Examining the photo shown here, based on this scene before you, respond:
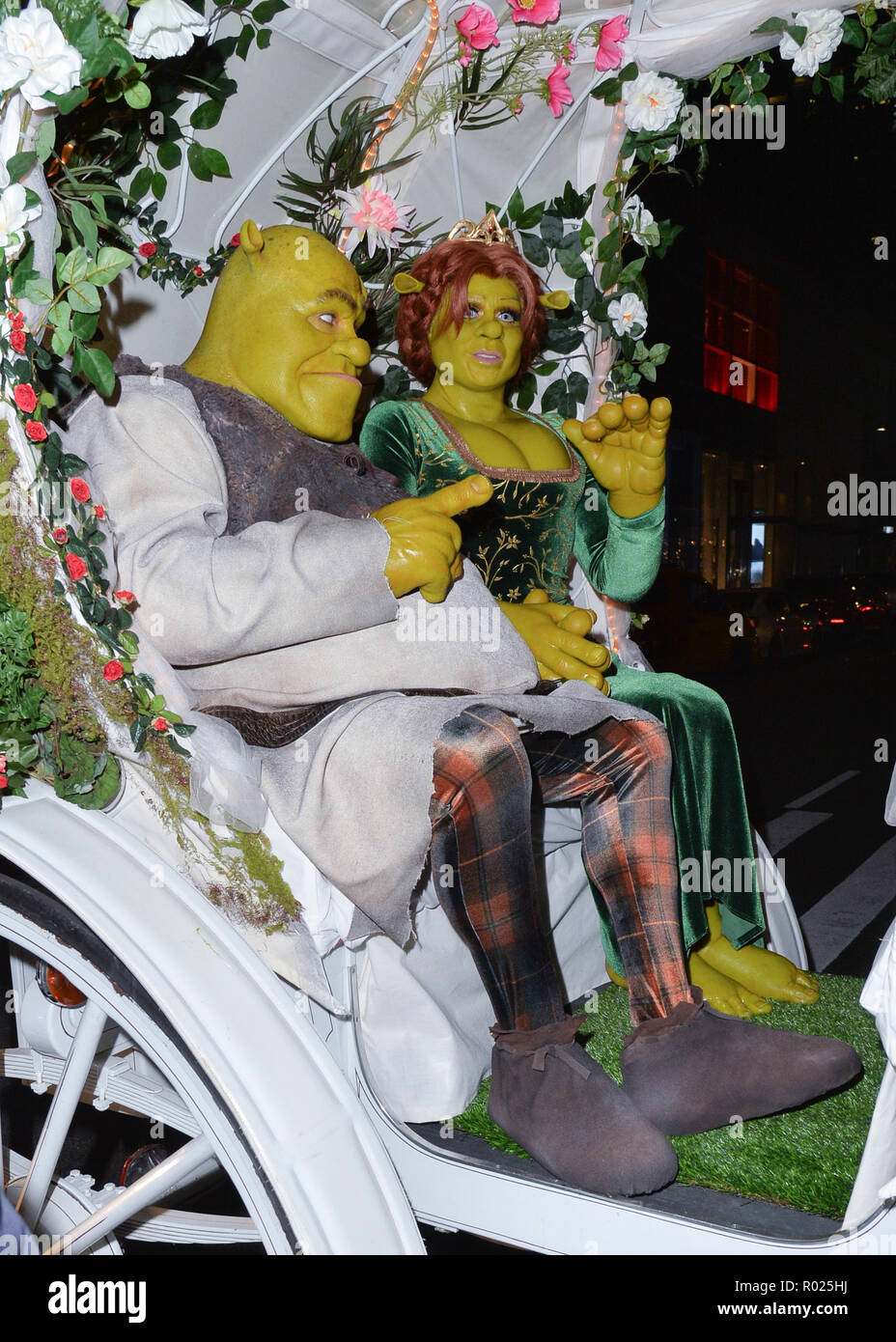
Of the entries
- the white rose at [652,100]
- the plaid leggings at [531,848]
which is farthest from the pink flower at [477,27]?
the plaid leggings at [531,848]

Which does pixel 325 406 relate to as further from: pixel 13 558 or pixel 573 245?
pixel 573 245

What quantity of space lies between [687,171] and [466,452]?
2.75 ft

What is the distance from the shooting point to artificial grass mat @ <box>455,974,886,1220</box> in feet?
4.56

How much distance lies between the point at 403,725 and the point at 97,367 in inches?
21.4

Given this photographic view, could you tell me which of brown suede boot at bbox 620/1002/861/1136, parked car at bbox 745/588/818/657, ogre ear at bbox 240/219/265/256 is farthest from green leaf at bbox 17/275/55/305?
parked car at bbox 745/588/818/657

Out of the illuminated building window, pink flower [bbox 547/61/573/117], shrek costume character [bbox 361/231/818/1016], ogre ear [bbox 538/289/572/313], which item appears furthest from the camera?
the illuminated building window

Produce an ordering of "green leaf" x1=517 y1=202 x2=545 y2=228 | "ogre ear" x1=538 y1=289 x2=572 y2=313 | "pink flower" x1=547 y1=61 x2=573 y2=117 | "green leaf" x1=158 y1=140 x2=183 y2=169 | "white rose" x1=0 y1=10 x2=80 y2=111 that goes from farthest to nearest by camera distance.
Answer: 1. "green leaf" x1=517 y1=202 x2=545 y2=228
2. "pink flower" x1=547 y1=61 x2=573 y2=117
3. "ogre ear" x1=538 y1=289 x2=572 y2=313
4. "green leaf" x1=158 y1=140 x2=183 y2=169
5. "white rose" x1=0 y1=10 x2=80 y2=111

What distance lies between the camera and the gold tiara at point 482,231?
2.04 meters

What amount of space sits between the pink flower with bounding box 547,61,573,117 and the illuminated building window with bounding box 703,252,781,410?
1182 centimetres

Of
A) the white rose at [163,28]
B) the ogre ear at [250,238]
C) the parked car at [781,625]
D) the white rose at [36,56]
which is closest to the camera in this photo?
the white rose at [36,56]

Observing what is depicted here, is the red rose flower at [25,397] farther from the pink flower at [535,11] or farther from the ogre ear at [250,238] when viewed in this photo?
the pink flower at [535,11]

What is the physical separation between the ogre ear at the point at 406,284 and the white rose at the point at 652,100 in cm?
54

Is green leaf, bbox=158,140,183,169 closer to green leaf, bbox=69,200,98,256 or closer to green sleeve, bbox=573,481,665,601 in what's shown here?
green leaf, bbox=69,200,98,256

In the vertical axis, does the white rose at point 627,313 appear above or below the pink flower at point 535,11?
below
